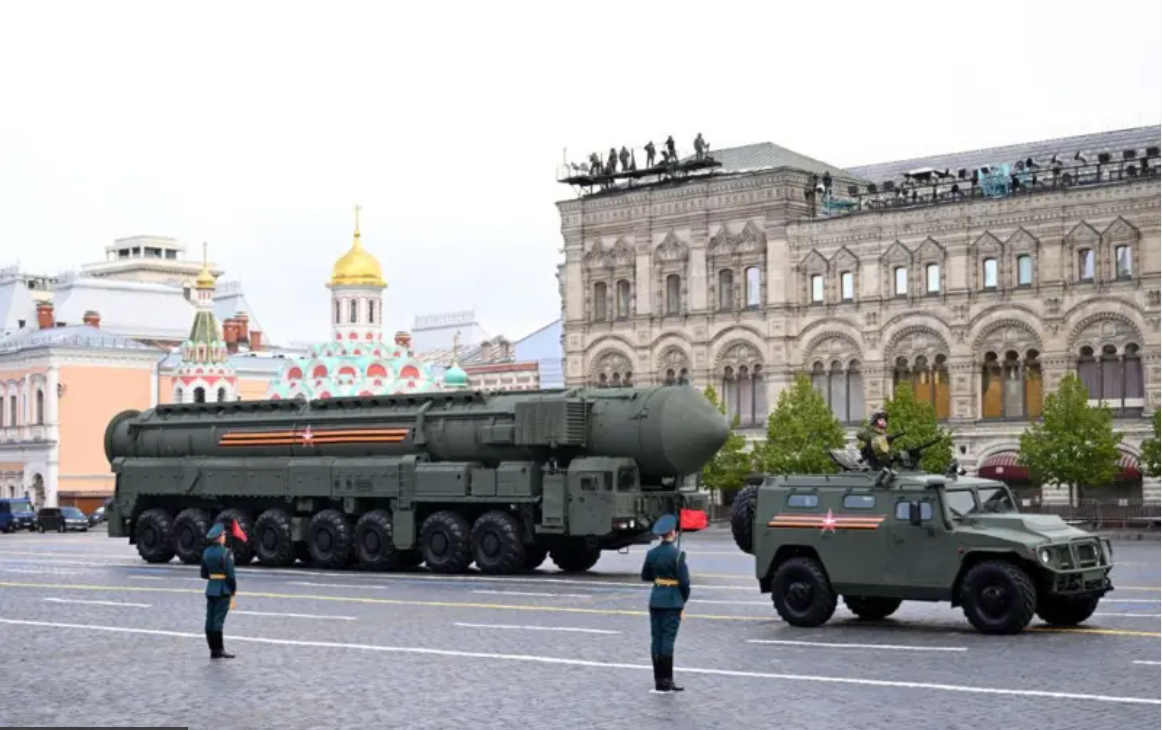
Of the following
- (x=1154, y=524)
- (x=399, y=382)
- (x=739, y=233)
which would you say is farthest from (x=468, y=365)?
(x=1154, y=524)

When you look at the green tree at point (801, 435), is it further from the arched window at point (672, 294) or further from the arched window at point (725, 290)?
the arched window at point (672, 294)

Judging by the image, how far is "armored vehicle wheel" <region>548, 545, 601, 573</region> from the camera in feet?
116

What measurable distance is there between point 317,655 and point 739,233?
171 feet

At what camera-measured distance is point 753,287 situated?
7094 centimetres

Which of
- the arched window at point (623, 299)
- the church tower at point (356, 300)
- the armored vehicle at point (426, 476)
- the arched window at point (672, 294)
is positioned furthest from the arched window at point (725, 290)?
the armored vehicle at point (426, 476)

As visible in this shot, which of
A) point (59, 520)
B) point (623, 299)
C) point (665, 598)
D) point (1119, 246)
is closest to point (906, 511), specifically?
point (665, 598)

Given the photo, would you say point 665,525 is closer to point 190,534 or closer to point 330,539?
point 330,539

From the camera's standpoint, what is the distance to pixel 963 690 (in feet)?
53.4

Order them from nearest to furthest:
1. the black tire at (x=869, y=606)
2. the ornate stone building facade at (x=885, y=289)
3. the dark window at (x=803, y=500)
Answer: the dark window at (x=803, y=500)
the black tire at (x=869, y=606)
the ornate stone building facade at (x=885, y=289)

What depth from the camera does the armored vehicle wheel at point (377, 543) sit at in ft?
117

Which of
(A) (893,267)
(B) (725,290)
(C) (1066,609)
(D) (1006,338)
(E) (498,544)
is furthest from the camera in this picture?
(B) (725,290)

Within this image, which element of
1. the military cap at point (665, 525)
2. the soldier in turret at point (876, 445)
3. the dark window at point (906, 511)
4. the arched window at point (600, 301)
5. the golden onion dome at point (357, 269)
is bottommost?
the dark window at point (906, 511)

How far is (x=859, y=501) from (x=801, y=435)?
141 ft

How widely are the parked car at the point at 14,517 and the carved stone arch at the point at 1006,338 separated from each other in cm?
3673
